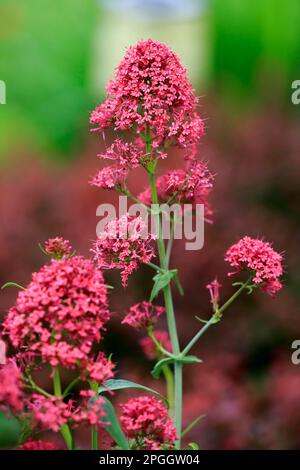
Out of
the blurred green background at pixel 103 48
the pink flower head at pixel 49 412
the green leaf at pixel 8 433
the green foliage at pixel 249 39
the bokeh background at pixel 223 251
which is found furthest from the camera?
the green foliage at pixel 249 39

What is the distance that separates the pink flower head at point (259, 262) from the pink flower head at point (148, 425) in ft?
1.42

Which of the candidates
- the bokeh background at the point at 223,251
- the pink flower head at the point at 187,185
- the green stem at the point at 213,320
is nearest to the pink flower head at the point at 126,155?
the pink flower head at the point at 187,185

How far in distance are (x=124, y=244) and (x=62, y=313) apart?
1.14 ft

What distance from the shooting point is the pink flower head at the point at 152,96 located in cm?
206

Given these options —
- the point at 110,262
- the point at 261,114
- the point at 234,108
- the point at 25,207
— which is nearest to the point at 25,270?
the point at 25,207

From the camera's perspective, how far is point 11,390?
5.75 ft

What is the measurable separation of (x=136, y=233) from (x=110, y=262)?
0.42 ft

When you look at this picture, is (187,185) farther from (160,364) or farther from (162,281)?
(160,364)

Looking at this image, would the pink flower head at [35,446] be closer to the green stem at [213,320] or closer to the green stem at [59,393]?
the green stem at [59,393]

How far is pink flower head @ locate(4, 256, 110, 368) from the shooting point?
5.87ft

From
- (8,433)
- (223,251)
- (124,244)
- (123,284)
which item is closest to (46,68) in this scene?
(223,251)

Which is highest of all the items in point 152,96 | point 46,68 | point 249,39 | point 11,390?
point 249,39

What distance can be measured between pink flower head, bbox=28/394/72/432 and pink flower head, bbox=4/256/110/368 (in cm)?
9
